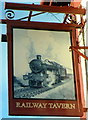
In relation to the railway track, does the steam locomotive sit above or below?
above

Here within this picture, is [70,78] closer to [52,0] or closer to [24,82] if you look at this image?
[24,82]

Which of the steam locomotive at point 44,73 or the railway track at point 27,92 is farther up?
the steam locomotive at point 44,73

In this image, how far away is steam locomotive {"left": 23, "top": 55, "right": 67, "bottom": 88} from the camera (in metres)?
3.17

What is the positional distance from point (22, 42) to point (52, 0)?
902 millimetres

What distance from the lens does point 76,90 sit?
3.23 m

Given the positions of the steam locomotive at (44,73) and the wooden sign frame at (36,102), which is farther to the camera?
the steam locomotive at (44,73)

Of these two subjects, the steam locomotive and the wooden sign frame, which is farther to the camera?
the steam locomotive

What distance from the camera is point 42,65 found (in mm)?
3260

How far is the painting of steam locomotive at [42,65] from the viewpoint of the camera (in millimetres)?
3150

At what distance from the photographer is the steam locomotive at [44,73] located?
125 inches

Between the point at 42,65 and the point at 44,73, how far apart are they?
0.29 ft

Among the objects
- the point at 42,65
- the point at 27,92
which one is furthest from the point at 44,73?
the point at 27,92

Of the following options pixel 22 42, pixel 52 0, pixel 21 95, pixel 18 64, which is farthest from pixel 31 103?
pixel 52 0

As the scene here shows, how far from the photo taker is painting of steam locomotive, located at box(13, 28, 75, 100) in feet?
10.3
